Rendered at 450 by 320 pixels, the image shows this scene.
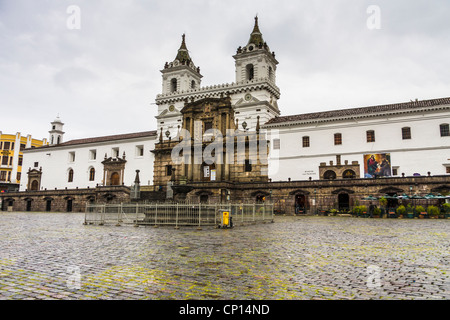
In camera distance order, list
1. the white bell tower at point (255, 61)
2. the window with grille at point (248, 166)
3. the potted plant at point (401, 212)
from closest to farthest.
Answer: the potted plant at point (401, 212), the window with grille at point (248, 166), the white bell tower at point (255, 61)

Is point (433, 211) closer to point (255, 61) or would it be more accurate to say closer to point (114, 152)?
point (255, 61)

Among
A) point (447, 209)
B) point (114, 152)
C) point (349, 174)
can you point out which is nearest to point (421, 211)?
point (447, 209)

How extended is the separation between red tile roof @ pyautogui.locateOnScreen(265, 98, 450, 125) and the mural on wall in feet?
16.3

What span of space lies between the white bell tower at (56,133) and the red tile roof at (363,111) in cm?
4463

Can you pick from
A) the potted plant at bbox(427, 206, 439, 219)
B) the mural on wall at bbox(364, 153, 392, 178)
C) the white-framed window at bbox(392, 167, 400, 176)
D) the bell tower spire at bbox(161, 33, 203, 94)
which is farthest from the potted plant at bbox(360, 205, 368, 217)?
the bell tower spire at bbox(161, 33, 203, 94)

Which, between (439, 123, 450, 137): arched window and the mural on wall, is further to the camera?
the mural on wall

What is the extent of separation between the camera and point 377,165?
36594mm

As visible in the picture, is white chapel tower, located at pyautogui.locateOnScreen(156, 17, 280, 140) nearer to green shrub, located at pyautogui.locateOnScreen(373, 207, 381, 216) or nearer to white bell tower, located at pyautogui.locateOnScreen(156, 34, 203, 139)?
white bell tower, located at pyautogui.locateOnScreen(156, 34, 203, 139)

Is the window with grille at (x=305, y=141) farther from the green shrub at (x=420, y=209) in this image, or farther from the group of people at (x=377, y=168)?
the green shrub at (x=420, y=209)

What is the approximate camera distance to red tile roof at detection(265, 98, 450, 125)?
3572 centimetres

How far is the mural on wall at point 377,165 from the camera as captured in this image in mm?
36125

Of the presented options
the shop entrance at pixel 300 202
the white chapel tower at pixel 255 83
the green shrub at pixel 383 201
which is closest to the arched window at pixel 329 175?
the shop entrance at pixel 300 202

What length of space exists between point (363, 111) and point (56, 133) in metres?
56.4
